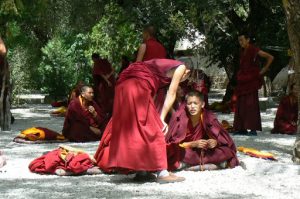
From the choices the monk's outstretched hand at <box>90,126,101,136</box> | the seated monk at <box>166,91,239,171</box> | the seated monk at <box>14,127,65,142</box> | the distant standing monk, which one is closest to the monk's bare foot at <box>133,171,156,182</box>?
the seated monk at <box>166,91,239,171</box>

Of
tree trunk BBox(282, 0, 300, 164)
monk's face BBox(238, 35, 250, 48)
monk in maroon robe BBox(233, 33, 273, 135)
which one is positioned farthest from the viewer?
monk in maroon robe BBox(233, 33, 273, 135)

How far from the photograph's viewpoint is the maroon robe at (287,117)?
11258 mm

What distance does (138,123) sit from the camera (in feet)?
20.3

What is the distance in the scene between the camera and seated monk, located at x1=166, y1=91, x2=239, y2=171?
705 cm

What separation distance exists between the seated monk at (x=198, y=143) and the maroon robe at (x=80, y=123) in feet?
9.75

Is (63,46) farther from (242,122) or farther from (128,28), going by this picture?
(242,122)

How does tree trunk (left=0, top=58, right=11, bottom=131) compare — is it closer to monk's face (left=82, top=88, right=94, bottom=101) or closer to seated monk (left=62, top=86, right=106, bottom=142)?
seated monk (left=62, top=86, right=106, bottom=142)

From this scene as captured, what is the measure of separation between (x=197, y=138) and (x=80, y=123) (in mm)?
3191

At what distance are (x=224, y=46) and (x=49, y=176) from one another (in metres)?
12.3

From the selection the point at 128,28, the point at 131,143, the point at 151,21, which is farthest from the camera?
the point at 128,28

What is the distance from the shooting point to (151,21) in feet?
51.8

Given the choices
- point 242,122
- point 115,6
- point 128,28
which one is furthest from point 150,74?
point 128,28

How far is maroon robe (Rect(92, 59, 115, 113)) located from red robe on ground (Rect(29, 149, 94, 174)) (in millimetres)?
5908

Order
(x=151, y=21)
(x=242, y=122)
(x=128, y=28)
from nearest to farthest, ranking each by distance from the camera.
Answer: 1. (x=242, y=122)
2. (x=151, y=21)
3. (x=128, y=28)
